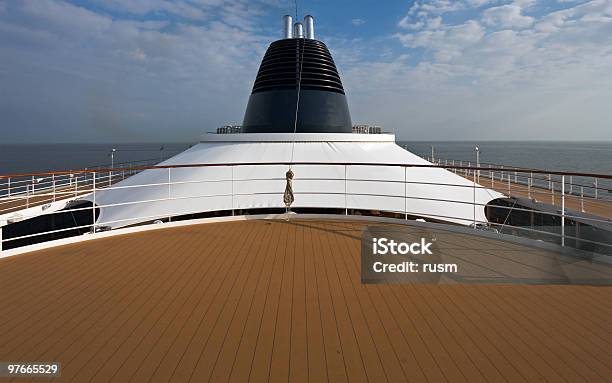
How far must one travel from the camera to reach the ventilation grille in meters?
12.9

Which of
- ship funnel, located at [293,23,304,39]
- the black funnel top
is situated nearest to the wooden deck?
the black funnel top

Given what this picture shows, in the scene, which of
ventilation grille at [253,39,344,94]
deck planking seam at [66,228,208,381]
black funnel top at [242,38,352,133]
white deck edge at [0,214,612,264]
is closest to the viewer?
deck planking seam at [66,228,208,381]

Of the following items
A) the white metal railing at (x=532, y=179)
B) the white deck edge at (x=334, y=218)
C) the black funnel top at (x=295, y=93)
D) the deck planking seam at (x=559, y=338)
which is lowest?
the deck planking seam at (x=559, y=338)

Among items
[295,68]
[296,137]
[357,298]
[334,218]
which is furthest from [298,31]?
[357,298]

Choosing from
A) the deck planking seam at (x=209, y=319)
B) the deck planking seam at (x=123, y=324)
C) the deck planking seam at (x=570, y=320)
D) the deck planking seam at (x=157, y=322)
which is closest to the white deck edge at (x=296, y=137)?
the deck planking seam at (x=209, y=319)

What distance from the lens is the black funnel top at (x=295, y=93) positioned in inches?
495

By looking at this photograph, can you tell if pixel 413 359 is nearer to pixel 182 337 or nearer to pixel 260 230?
pixel 182 337

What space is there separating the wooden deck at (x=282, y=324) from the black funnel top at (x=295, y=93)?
28.0 ft

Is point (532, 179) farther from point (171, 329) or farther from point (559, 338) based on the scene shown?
point (171, 329)

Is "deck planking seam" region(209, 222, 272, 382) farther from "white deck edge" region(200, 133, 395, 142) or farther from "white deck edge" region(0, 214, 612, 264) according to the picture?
"white deck edge" region(200, 133, 395, 142)

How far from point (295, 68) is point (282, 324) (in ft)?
37.1

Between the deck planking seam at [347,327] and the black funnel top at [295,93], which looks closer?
the deck planking seam at [347,327]

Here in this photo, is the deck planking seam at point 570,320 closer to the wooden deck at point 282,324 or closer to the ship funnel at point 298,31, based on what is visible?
the wooden deck at point 282,324

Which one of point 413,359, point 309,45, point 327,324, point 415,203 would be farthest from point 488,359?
point 309,45
